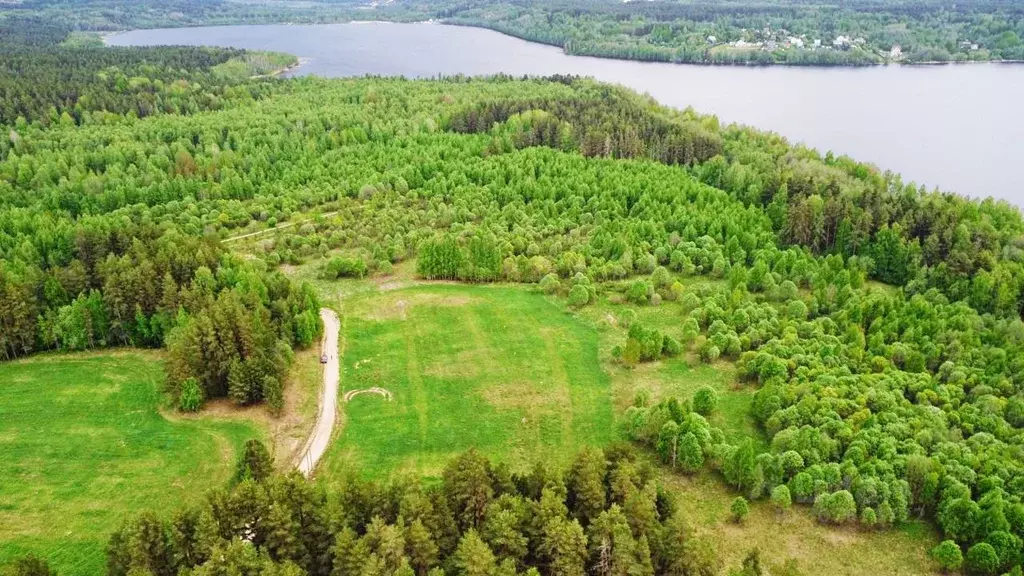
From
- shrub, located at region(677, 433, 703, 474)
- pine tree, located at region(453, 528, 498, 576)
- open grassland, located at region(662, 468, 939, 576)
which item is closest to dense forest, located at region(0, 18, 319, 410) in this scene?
pine tree, located at region(453, 528, 498, 576)

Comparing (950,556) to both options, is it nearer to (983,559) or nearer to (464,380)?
(983,559)

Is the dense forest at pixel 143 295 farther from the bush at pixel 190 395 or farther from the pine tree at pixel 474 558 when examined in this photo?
the pine tree at pixel 474 558

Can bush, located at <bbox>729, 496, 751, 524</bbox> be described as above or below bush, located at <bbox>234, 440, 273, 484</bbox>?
below

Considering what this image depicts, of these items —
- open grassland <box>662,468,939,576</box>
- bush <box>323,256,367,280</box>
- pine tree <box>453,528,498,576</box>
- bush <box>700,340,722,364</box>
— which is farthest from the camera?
bush <box>323,256,367,280</box>

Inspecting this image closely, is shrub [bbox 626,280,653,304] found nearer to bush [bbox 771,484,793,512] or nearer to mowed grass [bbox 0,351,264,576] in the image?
bush [bbox 771,484,793,512]

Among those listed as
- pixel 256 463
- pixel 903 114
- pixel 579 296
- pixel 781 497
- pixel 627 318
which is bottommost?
pixel 781 497

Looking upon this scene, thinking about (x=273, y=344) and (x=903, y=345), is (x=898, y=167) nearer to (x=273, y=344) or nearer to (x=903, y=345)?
(x=903, y=345)

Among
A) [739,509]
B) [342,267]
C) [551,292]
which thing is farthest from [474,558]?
[342,267]

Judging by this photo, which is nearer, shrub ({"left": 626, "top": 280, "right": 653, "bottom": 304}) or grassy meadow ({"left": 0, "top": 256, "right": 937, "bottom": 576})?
grassy meadow ({"left": 0, "top": 256, "right": 937, "bottom": 576})
